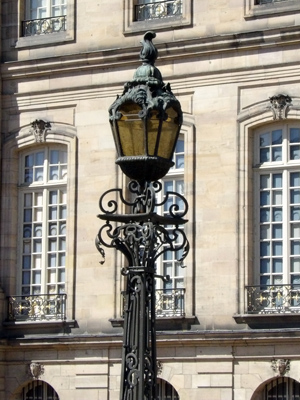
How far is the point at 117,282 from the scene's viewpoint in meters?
21.6

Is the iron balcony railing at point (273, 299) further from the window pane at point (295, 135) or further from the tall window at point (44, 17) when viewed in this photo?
the tall window at point (44, 17)

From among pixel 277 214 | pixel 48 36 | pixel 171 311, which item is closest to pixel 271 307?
pixel 277 214

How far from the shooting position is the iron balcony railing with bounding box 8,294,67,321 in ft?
72.7

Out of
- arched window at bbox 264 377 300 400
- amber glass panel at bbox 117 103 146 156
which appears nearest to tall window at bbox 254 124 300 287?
arched window at bbox 264 377 300 400

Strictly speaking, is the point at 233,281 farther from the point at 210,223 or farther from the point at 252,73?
the point at 252,73

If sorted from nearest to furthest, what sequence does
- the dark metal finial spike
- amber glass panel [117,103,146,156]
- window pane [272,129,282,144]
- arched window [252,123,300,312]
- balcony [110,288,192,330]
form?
1. amber glass panel [117,103,146,156]
2. the dark metal finial spike
3. arched window [252,123,300,312]
4. window pane [272,129,282,144]
5. balcony [110,288,192,330]

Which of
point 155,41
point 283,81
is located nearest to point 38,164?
point 155,41

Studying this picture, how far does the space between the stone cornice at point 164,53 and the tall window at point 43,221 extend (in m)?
1.29

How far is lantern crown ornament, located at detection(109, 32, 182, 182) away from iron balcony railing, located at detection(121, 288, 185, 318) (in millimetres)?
13213

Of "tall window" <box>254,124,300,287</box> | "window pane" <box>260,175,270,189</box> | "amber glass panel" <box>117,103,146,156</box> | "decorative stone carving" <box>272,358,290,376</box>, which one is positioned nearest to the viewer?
"amber glass panel" <box>117,103,146,156</box>

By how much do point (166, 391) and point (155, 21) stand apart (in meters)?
5.51

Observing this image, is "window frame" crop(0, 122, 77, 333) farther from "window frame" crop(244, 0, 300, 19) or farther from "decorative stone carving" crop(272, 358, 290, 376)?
"decorative stone carving" crop(272, 358, 290, 376)

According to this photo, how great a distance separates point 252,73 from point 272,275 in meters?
2.92

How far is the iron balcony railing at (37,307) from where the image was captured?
2216cm
